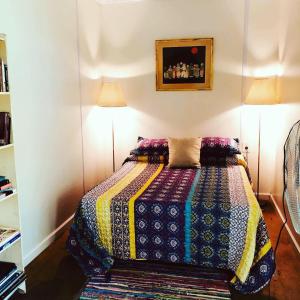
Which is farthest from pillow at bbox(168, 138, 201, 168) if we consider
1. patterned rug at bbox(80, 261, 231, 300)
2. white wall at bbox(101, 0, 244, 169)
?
patterned rug at bbox(80, 261, 231, 300)

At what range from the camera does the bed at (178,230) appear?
2.33 metres

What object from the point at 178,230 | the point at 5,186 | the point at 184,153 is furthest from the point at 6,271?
the point at 184,153

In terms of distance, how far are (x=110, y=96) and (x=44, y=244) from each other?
1909 mm

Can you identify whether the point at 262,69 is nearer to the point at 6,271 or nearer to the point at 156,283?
the point at 156,283

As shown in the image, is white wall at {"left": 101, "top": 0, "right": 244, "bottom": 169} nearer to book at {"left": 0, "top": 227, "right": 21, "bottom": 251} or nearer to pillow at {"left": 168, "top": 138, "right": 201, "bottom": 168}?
pillow at {"left": 168, "top": 138, "right": 201, "bottom": 168}

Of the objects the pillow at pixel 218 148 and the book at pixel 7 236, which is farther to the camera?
the pillow at pixel 218 148

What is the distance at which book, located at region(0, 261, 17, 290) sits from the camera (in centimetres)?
212

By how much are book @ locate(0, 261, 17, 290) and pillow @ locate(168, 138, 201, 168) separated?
72.4 inches

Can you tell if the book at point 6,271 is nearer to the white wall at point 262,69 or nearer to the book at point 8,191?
the book at point 8,191

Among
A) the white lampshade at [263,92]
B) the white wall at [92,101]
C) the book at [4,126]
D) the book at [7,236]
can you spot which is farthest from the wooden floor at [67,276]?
the white lampshade at [263,92]

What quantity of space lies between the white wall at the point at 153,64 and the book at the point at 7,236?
2.38 metres

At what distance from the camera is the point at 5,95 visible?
2092 mm

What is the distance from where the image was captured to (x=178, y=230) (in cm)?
246

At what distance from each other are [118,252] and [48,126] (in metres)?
1.28
